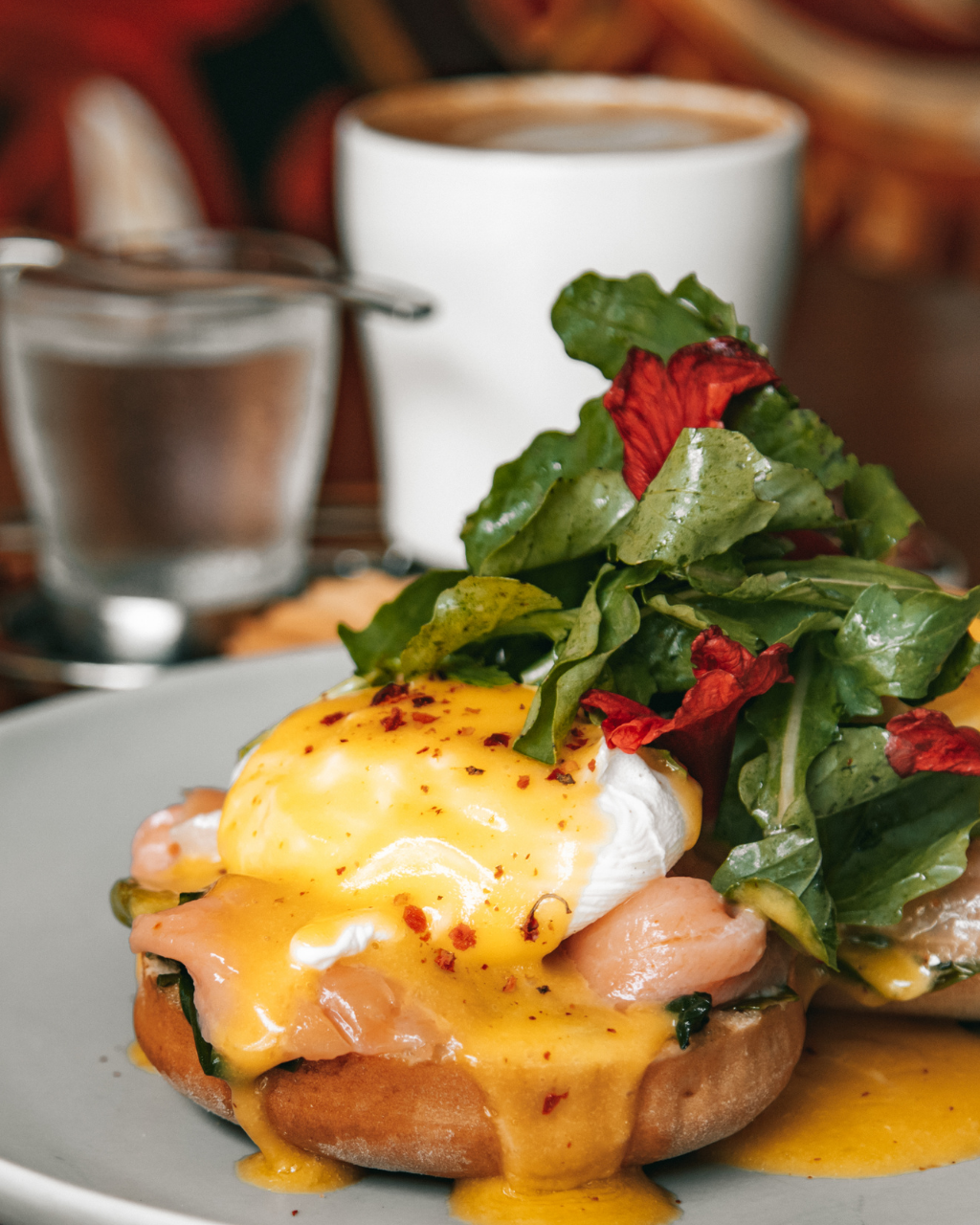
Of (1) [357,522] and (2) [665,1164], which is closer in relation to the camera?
(2) [665,1164]

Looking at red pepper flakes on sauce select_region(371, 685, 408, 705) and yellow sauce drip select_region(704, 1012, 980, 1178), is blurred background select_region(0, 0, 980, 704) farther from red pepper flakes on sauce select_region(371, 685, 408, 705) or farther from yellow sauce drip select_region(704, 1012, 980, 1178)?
yellow sauce drip select_region(704, 1012, 980, 1178)

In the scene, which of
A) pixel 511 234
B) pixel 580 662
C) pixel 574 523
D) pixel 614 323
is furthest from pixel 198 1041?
pixel 511 234

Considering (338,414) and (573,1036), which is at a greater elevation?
(573,1036)

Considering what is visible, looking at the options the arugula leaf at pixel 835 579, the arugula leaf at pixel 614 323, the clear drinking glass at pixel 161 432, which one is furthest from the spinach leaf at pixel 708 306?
the clear drinking glass at pixel 161 432

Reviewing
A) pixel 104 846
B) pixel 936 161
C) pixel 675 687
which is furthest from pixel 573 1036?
pixel 936 161

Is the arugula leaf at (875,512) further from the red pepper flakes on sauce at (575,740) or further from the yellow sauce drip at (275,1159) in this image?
the yellow sauce drip at (275,1159)

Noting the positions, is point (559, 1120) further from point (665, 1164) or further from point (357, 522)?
point (357, 522)

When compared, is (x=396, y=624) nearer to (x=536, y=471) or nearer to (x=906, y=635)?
(x=536, y=471)
